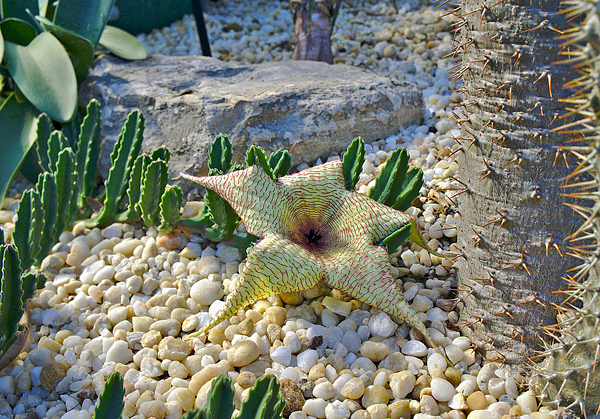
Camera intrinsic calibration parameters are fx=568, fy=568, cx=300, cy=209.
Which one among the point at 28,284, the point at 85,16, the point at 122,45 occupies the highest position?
the point at 85,16

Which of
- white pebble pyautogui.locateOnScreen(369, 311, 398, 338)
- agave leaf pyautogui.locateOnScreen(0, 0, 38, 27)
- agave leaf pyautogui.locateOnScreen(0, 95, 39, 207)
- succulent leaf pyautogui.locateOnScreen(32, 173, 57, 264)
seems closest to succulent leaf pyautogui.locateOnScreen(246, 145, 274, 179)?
white pebble pyautogui.locateOnScreen(369, 311, 398, 338)

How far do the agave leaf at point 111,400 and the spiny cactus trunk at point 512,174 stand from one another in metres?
0.76

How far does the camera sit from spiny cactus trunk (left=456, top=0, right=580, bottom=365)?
1.02 metres

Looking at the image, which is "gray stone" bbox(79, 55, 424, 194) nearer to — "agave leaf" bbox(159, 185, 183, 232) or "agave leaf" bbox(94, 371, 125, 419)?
"agave leaf" bbox(159, 185, 183, 232)

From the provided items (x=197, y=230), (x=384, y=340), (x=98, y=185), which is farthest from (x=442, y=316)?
(x=98, y=185)

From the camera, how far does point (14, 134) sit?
7.03 ft

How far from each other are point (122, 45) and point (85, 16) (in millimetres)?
241

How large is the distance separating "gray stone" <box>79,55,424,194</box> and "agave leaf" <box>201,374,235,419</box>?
43.4 inches

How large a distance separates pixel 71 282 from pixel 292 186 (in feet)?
2.39

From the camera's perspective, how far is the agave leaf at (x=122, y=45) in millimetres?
2438

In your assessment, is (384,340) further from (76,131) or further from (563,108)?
(76,131)

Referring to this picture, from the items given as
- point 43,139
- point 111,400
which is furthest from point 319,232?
point 43,139

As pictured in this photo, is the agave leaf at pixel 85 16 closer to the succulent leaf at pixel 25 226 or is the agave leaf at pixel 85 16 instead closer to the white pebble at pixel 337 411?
the succulent leaf at pixel 25 226

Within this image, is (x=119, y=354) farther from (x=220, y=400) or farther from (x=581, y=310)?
(x=581, y=310)
